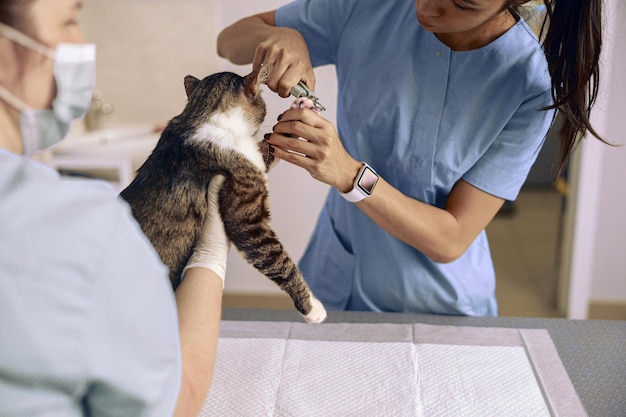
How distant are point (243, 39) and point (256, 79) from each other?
0.20 meters

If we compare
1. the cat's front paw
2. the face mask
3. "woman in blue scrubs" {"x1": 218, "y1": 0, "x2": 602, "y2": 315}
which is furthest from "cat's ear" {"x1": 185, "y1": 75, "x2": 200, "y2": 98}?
the cat's front paw

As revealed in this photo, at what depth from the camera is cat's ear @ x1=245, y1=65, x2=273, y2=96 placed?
0.80 metres

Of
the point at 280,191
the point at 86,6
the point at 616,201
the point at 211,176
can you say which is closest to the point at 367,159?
the point at 280,191

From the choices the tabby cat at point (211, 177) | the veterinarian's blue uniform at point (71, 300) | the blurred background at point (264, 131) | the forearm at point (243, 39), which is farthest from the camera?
the blurred background at point (264, 131)

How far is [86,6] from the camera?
1.48 m

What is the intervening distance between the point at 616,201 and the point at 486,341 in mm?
1376

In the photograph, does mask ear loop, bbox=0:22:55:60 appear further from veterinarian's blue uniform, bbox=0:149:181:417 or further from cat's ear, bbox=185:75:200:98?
cat's ear, bbox=185:75:200:98

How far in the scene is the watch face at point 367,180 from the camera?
0.89 meters

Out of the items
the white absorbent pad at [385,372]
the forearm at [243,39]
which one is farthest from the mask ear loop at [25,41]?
the white absorbent pad at [385,372]

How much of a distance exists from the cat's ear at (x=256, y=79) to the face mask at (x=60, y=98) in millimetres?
275

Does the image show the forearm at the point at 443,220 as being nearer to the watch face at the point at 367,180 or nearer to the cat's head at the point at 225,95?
the watch face at the point at 367,180

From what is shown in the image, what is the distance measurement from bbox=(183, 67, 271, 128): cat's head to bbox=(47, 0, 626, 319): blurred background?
3 cm

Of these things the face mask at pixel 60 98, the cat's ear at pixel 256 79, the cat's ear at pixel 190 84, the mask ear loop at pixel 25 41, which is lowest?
the cat's ear at pixel 190 84

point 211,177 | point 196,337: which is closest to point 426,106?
point 211,177
